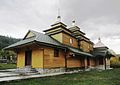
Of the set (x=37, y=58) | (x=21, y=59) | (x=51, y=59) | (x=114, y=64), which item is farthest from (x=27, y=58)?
(x=114, y=64)

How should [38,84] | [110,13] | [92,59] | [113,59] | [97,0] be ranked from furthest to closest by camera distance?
[113,59] < [92,59] < [110,13] < [97,0] < [38,84]

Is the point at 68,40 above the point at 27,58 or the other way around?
above

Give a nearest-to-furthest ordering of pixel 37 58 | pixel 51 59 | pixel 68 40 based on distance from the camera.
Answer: pixel 37 58 < pixel 51 59 < pixel 68 40

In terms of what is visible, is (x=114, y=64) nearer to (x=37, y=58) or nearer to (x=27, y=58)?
(x=27, y=58)

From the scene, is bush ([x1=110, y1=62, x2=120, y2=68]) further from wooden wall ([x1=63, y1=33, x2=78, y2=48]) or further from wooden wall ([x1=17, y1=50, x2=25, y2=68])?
wooden wall ([x1=17, y1=50, x2=25, y2=68])

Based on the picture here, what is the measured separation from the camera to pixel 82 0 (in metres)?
15.1

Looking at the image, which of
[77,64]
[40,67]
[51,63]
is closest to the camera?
[40,67]

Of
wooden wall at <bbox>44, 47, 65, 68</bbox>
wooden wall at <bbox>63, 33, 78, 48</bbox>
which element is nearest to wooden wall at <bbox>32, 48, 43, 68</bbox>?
wooden wall at <bbox>44, 47, 65, 68</bbox>

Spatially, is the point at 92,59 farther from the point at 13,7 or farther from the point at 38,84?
the point at 38,84

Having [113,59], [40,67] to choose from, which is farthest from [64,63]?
[113,59]

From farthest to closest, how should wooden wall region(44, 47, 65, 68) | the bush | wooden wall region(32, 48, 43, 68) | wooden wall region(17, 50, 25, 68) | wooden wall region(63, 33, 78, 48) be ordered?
1. the bush
2. wooden wall region(63, 33, 78, 48)
3. wooden wall region(17, 50, 25, 68)
4. wooden wall region(44, 47, 65, 68)
5. wooden wall region(32, 48, 43, 68)

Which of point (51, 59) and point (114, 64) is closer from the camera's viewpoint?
point (51, 59)

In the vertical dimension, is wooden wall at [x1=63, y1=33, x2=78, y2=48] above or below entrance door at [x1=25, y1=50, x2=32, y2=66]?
above

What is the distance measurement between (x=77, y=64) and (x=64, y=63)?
4.00 metres
